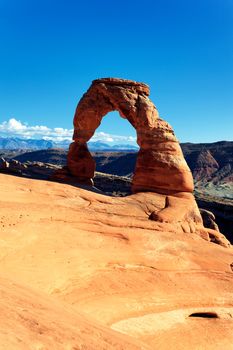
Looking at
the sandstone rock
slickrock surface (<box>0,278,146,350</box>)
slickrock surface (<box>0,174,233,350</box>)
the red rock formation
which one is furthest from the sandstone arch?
slickrock surface (<box>0,278,146,350</box>)

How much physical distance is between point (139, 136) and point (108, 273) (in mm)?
11365

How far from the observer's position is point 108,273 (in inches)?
460

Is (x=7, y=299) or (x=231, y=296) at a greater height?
(x=7, y=299)

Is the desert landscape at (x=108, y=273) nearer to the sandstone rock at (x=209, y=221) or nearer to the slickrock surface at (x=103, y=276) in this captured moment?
the slickrock surface at (x=103, y=276)

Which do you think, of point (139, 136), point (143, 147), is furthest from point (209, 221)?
point (139, 136)

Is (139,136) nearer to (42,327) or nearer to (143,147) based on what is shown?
(143,147)

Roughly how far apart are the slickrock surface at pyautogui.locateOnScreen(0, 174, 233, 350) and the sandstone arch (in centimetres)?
432

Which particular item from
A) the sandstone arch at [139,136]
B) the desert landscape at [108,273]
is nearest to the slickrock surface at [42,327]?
the desert landscape at [108,273]

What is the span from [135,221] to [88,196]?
9.06ft

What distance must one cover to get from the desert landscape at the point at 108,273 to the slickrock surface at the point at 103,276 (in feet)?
0.11

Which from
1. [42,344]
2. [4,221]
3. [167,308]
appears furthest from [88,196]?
[42,344]

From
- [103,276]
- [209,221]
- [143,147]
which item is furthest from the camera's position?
[209,221]

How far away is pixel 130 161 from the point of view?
145 metres

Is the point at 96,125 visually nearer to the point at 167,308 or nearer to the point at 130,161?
the point at 167,308
